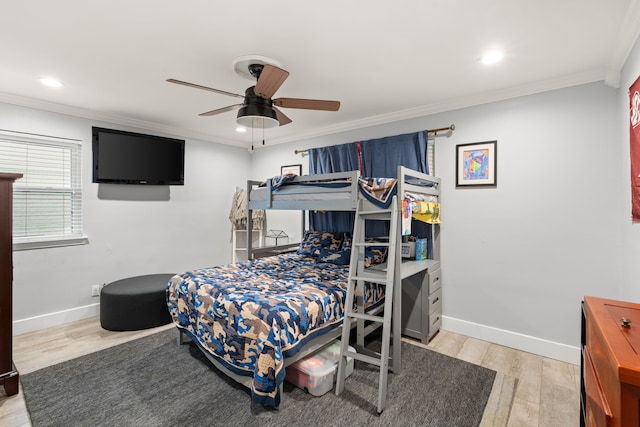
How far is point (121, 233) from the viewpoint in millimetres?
3990

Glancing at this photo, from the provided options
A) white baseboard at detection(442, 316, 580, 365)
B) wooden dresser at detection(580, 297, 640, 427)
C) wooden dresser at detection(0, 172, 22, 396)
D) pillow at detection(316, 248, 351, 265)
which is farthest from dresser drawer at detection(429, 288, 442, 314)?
wooden dresser at detection(0, 172, 22, 396)

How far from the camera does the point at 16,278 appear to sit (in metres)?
3.21

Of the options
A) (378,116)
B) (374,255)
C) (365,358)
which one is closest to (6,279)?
(365,358)

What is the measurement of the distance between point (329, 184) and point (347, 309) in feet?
3.70

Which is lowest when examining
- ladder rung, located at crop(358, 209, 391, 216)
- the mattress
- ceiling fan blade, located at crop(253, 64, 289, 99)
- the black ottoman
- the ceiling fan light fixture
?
the black ottoman

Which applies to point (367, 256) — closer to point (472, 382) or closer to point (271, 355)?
point (472, 382)

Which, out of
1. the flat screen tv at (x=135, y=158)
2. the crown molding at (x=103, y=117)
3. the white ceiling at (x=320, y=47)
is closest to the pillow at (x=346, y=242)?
the white ceiling at (x=320, y=47)

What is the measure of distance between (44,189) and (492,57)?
4698mm

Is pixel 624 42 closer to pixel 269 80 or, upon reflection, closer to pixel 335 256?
pixel 269 80

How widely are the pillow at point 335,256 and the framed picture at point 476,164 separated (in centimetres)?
146

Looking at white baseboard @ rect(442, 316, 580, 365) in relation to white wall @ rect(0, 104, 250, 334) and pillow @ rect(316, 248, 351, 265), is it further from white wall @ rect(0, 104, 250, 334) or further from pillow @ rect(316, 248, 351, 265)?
white wall @ rect(0, 104, 250, 334)

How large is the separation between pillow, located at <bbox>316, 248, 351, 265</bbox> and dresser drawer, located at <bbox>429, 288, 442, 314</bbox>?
97 centimetres

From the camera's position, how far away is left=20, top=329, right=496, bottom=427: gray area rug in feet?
6.35

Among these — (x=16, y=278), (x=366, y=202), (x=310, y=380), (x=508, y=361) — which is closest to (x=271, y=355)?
(x=310, y=380)
